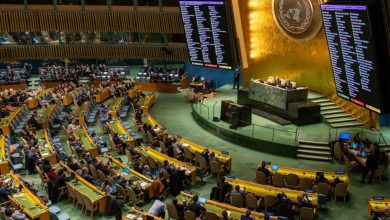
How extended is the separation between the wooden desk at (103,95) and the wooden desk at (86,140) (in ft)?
21.2

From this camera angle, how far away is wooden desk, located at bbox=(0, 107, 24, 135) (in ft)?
66.3

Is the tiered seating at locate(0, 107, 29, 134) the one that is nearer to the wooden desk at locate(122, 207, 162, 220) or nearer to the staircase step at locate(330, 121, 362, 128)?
the wooden desk at locate(122, 207, 162, 220)

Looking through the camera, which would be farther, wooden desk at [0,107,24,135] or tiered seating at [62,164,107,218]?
wooden desk at [0,107,24,135]

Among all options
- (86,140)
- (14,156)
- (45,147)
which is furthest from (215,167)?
(14,156)

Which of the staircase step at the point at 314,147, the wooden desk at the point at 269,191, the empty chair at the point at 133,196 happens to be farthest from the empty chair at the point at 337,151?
the empty chair at the point at 133,196

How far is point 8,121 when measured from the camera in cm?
2080

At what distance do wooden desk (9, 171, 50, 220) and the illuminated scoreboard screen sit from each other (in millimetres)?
10771

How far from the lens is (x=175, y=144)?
1741cm

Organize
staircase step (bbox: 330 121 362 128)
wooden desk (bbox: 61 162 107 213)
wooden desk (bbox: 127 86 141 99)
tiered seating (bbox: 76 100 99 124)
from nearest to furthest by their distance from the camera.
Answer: wooden desk (bbox: 61 162 107 213)
staircase step (bbox: 330 121 362 128)
tiered seating (bbox: 76 100 99 124)
wooden desk (bbox: 127 86 141 99)

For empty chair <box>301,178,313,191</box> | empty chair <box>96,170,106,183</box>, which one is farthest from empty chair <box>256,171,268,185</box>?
empty chair <box>96,170,106,183</box>

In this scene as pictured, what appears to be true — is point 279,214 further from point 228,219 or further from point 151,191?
point 151,191

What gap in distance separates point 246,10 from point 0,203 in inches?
654

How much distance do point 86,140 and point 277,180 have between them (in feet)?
28.1

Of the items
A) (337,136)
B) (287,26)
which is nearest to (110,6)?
(287,26)
